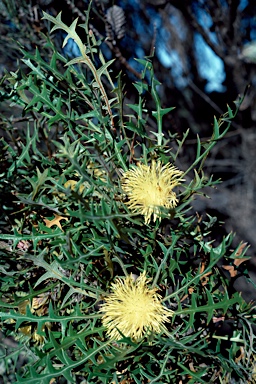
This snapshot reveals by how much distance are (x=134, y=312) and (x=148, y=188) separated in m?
0.11

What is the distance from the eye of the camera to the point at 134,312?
0.38 m

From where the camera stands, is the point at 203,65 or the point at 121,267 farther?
the point at 203,65

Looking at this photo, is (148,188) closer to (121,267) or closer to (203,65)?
(121,267)

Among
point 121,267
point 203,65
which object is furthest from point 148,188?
point 203,65

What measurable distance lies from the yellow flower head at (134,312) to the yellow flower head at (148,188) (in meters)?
0.06

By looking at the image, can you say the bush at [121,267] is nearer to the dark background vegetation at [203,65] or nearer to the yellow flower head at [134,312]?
the yellow flower head at [134,312]

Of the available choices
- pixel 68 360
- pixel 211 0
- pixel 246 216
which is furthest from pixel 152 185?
pixel 246 216

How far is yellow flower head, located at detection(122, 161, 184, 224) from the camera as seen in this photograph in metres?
0.38

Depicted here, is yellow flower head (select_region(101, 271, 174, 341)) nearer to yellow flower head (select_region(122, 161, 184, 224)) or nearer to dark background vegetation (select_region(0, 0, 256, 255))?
yellow flower head (select_region(122, 161, 184, 224))

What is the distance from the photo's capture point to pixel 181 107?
1.59m

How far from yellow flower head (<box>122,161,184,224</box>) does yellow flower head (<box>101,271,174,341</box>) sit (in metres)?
0.06

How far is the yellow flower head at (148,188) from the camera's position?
0.38 m

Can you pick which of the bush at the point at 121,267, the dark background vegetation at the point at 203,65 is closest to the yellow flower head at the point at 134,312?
the bush at the point at 121,267

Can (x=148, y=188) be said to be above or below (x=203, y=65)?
above
